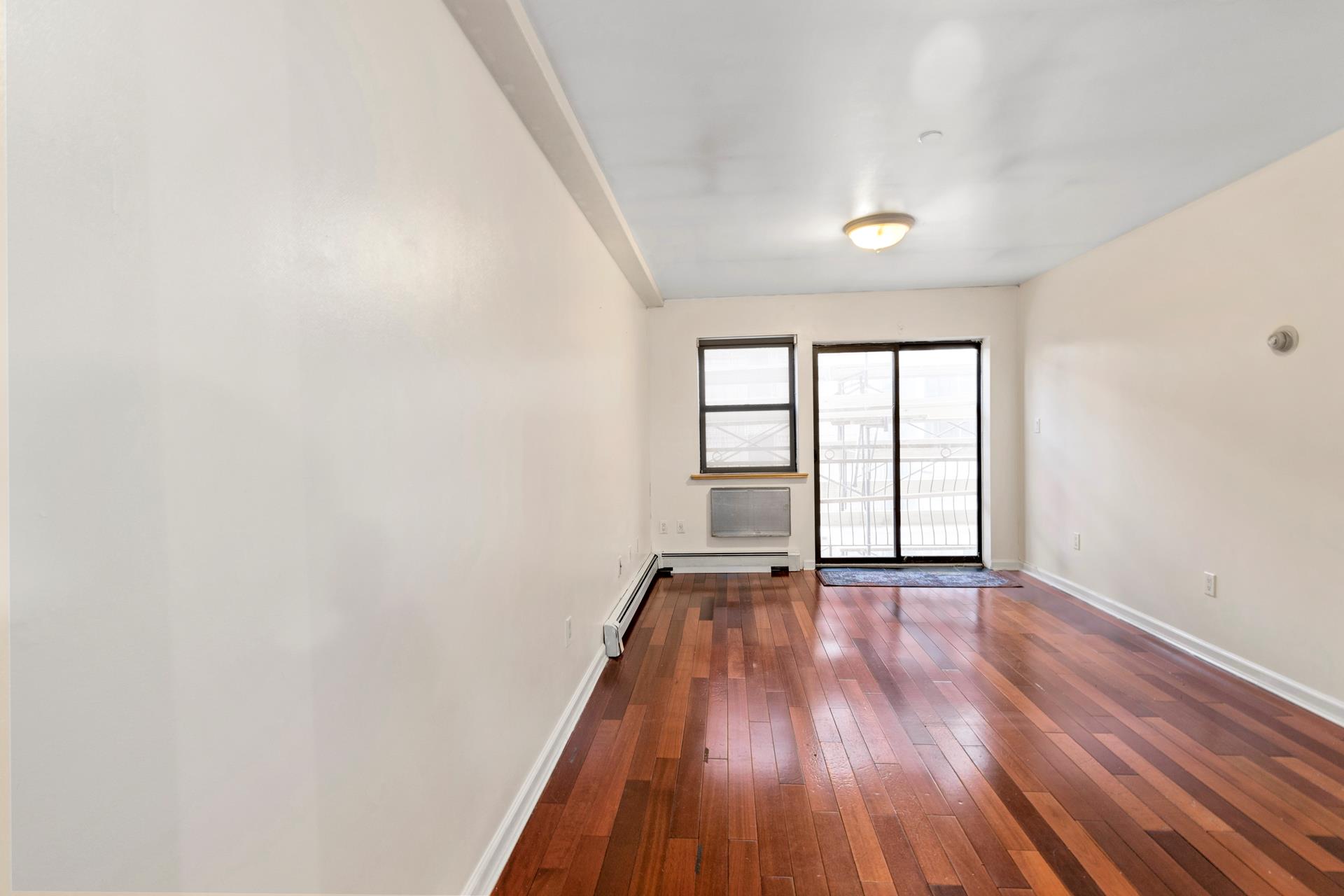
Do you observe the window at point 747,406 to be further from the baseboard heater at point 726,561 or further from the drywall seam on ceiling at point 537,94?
the drywall seam on ceiling at point 537,94

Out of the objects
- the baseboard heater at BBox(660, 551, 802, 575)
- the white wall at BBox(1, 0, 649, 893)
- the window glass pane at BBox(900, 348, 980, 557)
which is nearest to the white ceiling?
the white wall at BBox(1, 0, 649, 893)

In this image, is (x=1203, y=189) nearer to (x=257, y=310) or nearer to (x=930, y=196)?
(x=930, y=196)

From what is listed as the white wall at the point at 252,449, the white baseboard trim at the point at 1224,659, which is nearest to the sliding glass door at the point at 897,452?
the white baseboard trim at the point at 1224,659

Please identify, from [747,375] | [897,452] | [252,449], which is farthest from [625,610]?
[897,452]

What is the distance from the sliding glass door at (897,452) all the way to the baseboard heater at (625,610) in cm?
170

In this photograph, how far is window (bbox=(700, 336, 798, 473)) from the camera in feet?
17.3

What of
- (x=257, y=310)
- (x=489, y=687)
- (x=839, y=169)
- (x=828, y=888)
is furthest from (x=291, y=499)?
(x=839, y=169)

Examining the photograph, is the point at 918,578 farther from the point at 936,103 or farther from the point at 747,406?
the point at 936,103

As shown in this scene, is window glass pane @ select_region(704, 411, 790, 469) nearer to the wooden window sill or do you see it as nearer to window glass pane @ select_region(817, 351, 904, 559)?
the wooden window sill

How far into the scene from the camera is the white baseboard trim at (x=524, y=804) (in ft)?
4.88

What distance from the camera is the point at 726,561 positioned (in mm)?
5203

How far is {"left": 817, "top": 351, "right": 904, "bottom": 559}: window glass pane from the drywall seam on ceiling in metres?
2.92

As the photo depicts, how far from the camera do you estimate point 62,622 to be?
0.55 meters

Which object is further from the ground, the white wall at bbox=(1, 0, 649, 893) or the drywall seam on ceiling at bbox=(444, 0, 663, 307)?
the drywall seam on ceiling at bbox=(444, 0, 663, 307)
